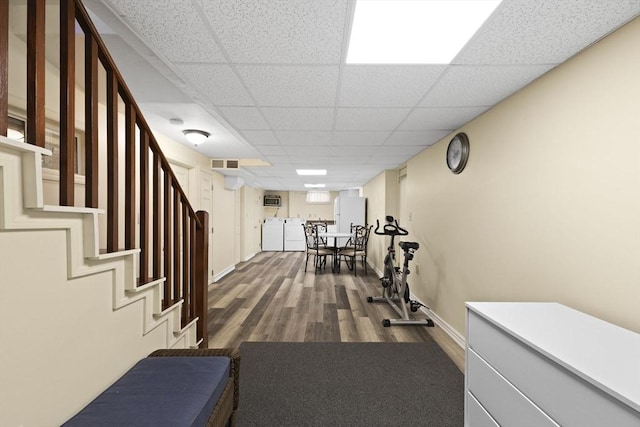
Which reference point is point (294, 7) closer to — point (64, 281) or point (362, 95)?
point (362, 95)

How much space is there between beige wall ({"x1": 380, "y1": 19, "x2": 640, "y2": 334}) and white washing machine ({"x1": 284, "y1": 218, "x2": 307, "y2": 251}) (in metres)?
7.30

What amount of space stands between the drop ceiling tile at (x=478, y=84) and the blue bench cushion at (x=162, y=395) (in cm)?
221

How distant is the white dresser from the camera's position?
0.81 m

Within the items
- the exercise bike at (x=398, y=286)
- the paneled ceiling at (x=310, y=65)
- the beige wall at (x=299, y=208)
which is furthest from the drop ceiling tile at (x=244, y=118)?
the beige wall at (x=299, y=208)

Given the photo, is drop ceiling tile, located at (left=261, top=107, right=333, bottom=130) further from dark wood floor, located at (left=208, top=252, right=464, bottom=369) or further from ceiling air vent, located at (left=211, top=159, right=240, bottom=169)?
ceiling air vent, located at (left=211, top=159, right=240, bottom=169)

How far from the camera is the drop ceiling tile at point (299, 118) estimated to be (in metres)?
2.30

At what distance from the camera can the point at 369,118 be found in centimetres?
246

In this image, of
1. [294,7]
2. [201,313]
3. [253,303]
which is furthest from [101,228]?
[294,7]

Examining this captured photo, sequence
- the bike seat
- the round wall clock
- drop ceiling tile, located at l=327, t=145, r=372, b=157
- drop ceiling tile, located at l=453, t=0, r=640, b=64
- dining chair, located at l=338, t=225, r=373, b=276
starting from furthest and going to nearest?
dining chair, located at l=338, t=225, r=373, b=276 < drop ceiling tile, located at l=327, t=145, r=372, b=157 < the bike seat < the round wall clock < drop ceiling tile, located at l=453, t=0, r=640, b=64

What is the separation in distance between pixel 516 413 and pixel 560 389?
0.29m

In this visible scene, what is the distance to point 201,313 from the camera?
227 centimetres

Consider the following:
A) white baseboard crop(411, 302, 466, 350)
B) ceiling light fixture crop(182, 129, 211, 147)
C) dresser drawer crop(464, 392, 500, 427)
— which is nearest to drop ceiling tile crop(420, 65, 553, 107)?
dresser drawer crop(464, 392, 500, 427)

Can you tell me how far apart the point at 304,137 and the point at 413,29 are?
194cm

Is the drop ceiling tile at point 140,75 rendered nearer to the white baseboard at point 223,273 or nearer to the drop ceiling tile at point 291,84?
the drop ceiling tile at point 291,84
